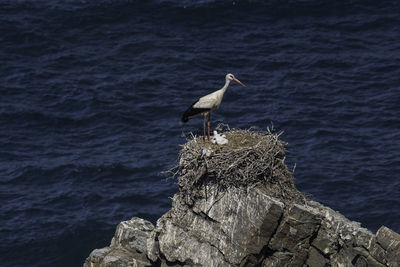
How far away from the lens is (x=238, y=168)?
20.7m

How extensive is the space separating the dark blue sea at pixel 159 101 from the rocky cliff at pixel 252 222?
44.3 ft

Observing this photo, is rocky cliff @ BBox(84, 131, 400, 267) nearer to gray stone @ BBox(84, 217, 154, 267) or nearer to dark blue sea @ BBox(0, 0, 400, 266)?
gray stone @ BBox(84, 217, 154, 267)

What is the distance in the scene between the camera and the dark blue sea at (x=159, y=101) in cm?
3719

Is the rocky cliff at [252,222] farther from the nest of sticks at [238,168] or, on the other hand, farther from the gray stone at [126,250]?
the gray stone at [126,250]

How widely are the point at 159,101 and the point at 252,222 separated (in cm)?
2515

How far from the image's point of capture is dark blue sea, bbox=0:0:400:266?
1464 inches

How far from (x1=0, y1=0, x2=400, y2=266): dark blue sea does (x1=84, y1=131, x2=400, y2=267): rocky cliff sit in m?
13.5

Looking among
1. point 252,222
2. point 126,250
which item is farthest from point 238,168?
point 126,250

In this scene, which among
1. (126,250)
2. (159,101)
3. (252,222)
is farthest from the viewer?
(159,101)

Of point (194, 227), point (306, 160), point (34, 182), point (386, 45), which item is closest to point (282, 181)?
point (194, 227)

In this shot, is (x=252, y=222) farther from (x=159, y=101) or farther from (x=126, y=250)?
(x=159, y=101)

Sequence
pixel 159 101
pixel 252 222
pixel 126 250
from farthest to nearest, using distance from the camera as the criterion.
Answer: pixel 159 101 → pixel 126 250 → pixel 252 222

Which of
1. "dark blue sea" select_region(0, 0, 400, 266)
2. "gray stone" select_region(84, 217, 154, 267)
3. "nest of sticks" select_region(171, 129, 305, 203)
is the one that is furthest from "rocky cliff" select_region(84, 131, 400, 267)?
"dark blue sea" select_region(0, 0, 400, 266)

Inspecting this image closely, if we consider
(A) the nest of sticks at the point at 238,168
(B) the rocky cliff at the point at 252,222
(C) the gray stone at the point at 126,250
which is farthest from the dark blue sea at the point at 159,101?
(A) the nest of sticks at the point at 238,168
